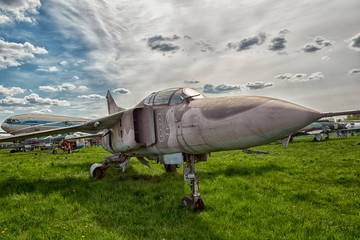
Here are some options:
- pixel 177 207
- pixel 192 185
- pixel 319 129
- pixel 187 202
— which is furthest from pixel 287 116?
pixel 319 129

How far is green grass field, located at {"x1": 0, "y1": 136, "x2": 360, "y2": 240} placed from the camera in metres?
4.56

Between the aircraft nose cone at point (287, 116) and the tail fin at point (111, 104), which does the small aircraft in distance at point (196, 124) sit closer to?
Answer: the aircraft nose cone at point (287, 116)

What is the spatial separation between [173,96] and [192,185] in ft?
7.77

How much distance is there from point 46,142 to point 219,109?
113ft

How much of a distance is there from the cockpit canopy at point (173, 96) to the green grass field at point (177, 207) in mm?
2683

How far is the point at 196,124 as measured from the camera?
5.07m

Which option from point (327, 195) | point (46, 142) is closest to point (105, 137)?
point (327, 195)

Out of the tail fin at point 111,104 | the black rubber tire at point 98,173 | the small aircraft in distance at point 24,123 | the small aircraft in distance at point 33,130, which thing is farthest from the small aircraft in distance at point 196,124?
the small aircraft in distance at point 24,123

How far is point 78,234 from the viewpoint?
14.7ft

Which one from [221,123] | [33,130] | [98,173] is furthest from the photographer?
[33,130]

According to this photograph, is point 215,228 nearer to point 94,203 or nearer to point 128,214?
point 128,214

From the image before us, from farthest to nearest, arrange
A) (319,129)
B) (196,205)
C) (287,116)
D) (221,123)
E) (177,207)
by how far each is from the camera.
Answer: (319,129), (177,207), (196,205), (221,123), (287,116)

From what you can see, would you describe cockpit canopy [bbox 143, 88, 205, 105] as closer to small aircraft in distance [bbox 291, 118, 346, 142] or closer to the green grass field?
the green grass field

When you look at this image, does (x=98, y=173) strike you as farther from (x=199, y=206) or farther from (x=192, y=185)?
(x=199, y=206)
